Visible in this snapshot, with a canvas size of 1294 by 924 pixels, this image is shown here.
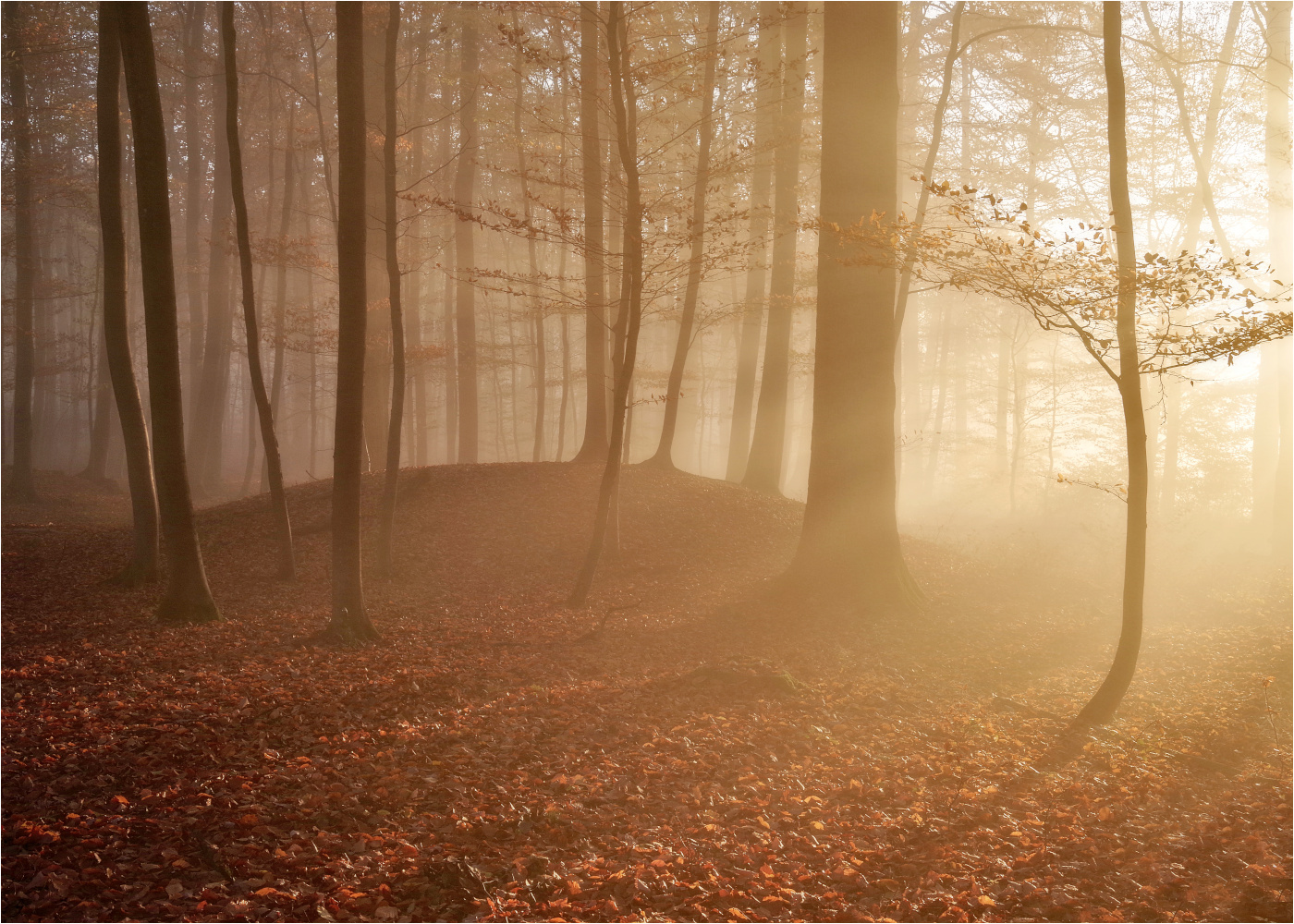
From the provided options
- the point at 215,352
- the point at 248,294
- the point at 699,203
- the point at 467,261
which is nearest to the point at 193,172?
the point at 215,352

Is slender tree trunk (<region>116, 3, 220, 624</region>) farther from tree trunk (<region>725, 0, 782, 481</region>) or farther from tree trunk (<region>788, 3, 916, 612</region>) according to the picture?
tree trunk (<region>725, 0, 782, 481</region>)

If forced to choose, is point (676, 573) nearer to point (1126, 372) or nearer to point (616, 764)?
point (616, 764)

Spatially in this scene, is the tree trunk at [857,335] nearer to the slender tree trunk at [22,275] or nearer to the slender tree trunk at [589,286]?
the slender tree trunk at [589,286]

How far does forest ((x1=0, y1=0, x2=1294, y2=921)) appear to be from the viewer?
4.21 m

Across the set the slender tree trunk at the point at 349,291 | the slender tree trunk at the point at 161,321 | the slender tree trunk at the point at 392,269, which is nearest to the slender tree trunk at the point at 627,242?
the slender tree trunk at the point at 392,269

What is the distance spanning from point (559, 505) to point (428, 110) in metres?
13.8

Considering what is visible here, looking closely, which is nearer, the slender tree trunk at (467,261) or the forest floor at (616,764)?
the forest floor at (616,764)

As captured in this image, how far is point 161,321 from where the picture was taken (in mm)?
7645

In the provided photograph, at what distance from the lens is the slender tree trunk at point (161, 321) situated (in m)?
7.41

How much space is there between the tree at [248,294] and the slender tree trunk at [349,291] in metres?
1.40

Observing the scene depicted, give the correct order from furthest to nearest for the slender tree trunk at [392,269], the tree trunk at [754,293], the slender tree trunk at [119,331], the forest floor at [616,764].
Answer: the tree trunk at [754,293], the slender tree trunk at [392,269], the slender tree trunk at [119,331], the forest floor at [616,764]

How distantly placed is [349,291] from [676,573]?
20.3 feet

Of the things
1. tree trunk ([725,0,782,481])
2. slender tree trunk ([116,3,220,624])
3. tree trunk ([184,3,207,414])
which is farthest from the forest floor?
tree trunk ([184,3,207,414])

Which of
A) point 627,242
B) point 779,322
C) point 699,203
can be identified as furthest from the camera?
point 779,322
